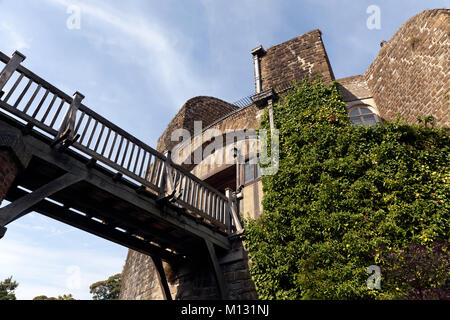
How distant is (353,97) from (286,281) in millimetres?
6841

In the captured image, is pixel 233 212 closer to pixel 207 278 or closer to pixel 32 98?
pixel 207 278

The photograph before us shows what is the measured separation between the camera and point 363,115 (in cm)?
998

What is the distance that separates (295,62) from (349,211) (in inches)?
255

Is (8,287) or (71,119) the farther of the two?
(8,287)

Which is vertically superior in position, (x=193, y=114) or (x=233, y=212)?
(x=193, y=114)

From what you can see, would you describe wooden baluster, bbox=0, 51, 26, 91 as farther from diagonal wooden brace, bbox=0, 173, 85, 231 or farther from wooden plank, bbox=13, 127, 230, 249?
diagonal wooden brace, bbox=0, 173, 85, 231

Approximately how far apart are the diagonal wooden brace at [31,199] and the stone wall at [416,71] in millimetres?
7967

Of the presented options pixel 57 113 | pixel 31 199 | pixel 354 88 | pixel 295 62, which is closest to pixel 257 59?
pixel 295 62

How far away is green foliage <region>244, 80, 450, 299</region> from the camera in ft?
17.6

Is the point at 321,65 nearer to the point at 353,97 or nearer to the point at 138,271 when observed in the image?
the point at 353,97

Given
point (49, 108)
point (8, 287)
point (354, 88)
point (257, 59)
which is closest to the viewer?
point (49, 108)

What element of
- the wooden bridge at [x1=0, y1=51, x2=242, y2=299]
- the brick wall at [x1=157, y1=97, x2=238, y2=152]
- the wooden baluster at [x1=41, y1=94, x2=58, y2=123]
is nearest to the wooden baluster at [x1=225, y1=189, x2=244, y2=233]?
the wooden bridge at [x1=0, y1=51, x2=242, y2=299]

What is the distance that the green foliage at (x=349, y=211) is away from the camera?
5.37 metres

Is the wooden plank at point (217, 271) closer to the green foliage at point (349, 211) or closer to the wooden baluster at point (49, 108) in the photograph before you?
the green foliage at point (349, 211)
